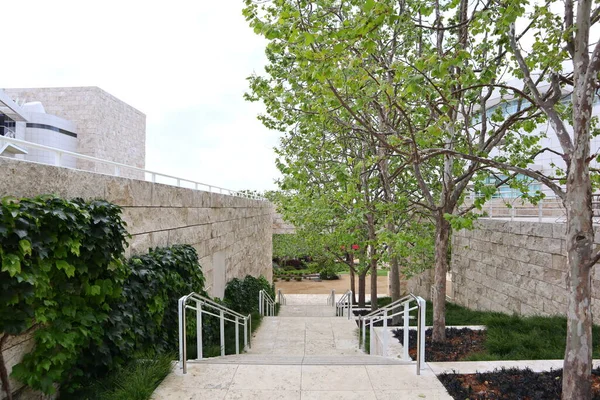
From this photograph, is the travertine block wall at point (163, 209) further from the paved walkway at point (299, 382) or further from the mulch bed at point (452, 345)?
the mulch bed at point (452, 345)

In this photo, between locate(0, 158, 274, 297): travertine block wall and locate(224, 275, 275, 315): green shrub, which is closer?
locate(0, 158, 274, 297): travertine block wall

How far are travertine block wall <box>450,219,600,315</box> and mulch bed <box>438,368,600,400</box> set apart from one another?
298 cm

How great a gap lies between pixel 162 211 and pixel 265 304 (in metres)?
7.71

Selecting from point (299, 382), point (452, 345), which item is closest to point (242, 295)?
point (452, 345)

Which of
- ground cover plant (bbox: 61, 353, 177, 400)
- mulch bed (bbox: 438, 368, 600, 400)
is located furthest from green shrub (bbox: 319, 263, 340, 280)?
ground cover plant (bbox: 61, 353, 177, 400)

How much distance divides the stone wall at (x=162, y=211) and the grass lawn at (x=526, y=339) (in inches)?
181

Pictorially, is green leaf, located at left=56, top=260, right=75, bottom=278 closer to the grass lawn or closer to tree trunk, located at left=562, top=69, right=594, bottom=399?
tree trunk, located at left=562, top=69, right=594, bottom=399

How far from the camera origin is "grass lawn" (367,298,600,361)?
5.30 metres

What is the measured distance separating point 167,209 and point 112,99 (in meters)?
29.7

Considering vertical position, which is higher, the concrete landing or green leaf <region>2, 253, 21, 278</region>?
green leaf <region>2, 253, 21, 278</region>

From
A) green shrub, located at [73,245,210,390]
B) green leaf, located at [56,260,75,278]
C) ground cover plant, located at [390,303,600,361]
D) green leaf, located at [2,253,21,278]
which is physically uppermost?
green leaf, located at [2,253,21,278]

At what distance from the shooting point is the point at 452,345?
248 inches

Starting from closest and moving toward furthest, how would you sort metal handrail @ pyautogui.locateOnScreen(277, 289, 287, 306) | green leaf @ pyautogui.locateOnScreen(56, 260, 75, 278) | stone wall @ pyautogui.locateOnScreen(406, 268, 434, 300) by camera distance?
1. green leaf @ pyautogui.locateOnScreen(56, 260, 75, 278)
2. stone wall @ pyautogui.locateOnScreen(406, 268, 434, 300)
3. metal handrail @ pyautogui.locateOnScreen(277, 289, 287, 306)

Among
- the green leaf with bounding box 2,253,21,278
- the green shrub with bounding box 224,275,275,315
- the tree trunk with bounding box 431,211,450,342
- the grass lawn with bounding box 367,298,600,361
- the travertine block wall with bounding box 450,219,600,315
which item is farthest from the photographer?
the green shrub with bounding box 224,275,275,315
